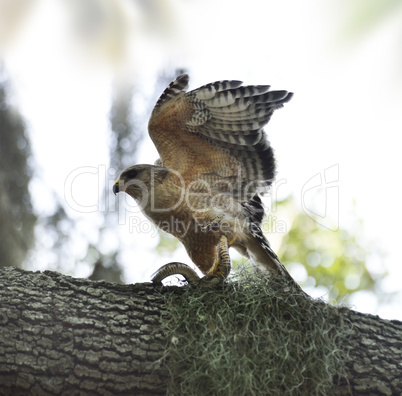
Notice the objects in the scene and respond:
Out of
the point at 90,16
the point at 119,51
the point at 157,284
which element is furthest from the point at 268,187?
the point at 90,16

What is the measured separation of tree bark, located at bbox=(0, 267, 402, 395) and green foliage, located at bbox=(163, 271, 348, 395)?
0.30ft

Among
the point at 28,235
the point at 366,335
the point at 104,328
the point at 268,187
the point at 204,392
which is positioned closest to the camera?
the point at 204,392

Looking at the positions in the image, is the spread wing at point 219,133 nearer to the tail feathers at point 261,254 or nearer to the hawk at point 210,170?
the hawk at point 210,170

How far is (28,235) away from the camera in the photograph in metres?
4.63

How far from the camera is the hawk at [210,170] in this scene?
3.54 meters

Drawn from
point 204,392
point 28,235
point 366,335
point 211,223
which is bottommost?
point 204,392

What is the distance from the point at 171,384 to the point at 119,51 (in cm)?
281

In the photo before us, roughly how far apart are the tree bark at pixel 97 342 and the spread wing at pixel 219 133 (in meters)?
1.23

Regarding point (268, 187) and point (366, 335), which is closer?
point (366, 335)

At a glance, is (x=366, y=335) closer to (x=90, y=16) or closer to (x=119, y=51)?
(x=119, y=51)

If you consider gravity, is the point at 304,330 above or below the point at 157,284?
below

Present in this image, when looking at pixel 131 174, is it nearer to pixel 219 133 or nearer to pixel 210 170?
pixel 210 170

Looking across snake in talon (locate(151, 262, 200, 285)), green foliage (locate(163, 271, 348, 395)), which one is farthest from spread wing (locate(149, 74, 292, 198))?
green foliage (locate(163, 271, 348, 395))

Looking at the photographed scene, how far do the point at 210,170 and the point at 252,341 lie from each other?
5.36 ft
